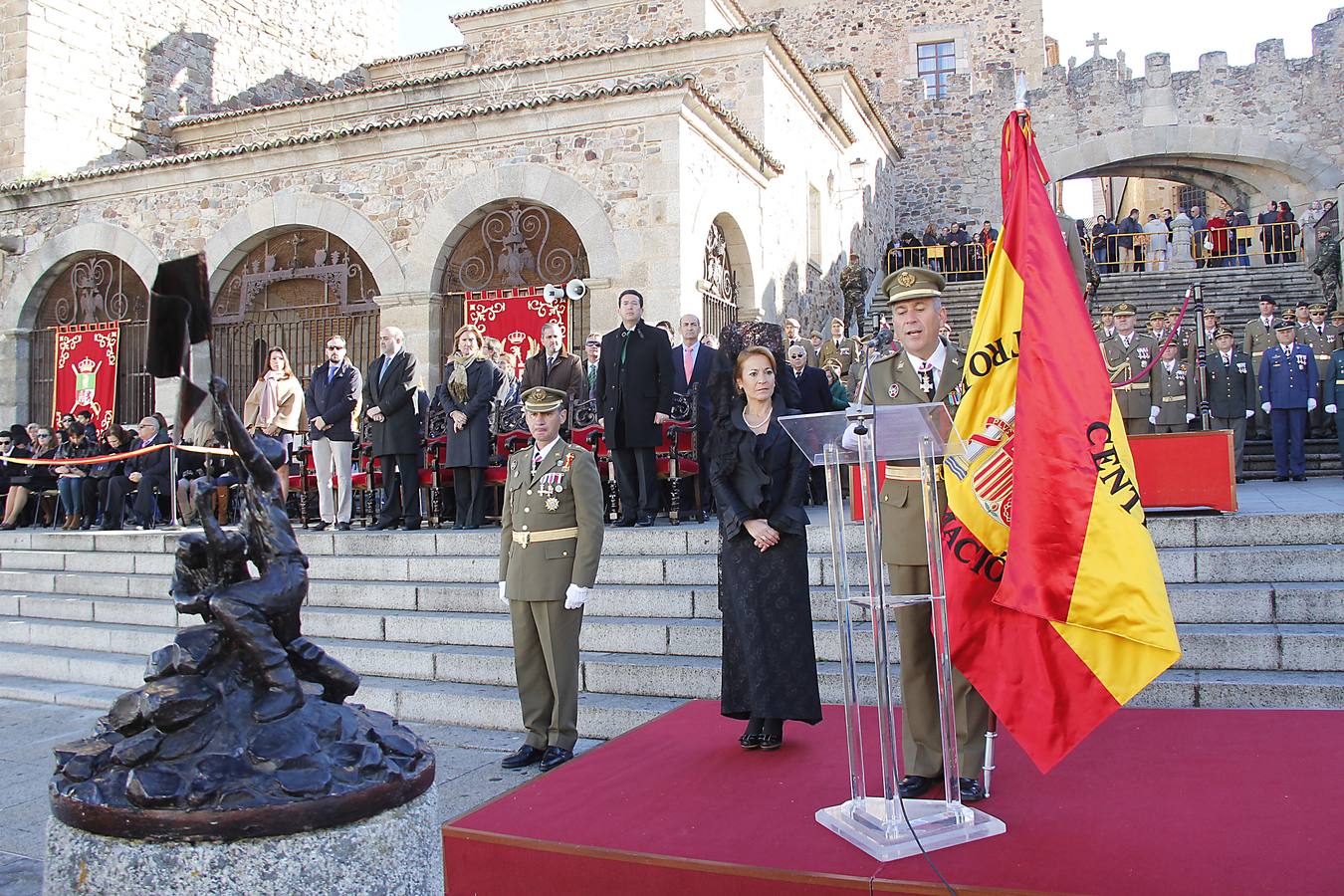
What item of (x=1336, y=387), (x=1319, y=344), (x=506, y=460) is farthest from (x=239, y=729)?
(x=1319, y=344)

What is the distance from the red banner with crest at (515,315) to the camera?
13.3 metres

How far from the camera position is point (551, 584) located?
16.5 feet

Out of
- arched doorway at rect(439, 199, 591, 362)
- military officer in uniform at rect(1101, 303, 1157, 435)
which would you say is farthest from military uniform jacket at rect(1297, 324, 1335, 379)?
arched doorway at rect(439, 199, 591, 362)

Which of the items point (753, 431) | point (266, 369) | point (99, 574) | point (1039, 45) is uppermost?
point (1039, 45)

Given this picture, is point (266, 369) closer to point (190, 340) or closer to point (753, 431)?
point (753, 431)

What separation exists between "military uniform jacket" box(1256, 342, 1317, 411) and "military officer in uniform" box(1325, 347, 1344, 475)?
10.5 inches

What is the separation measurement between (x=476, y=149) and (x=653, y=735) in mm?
10274

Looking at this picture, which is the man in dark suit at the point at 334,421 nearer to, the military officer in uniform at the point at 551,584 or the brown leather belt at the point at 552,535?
the military officer in uniform at the point at 551,584

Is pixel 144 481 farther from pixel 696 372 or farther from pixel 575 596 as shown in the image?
pixel 575 596

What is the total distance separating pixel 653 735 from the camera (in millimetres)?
5035

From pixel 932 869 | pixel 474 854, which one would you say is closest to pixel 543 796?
pixel 474 854

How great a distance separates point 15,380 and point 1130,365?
16422 millimetres

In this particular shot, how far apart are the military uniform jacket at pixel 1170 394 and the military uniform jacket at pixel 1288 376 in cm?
136

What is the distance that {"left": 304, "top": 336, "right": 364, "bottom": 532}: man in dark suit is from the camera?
973cm
